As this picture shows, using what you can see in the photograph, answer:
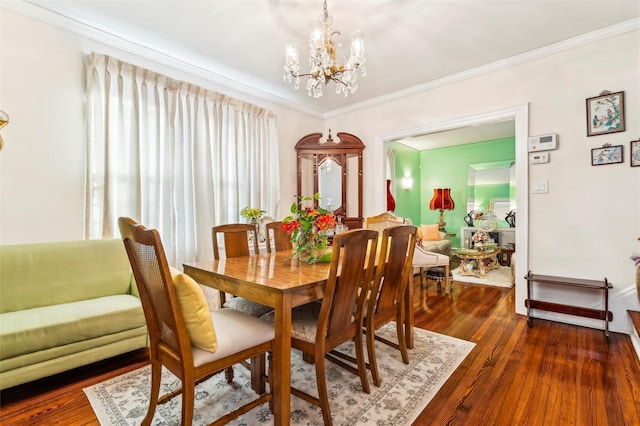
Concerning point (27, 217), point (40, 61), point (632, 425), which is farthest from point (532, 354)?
point (40, 61)

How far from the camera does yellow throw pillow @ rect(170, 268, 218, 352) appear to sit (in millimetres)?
1228

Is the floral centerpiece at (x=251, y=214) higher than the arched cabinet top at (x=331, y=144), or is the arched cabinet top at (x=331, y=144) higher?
the arched cabinet top at (x=331, y=144)

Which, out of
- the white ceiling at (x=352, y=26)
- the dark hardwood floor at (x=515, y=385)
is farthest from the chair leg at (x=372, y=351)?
the white ceiling at (x=352, y=26)

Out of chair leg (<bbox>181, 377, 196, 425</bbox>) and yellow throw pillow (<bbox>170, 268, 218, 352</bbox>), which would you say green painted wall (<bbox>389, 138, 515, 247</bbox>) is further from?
chair leg (<bbox>181, 377, 196, 425</bbox>)

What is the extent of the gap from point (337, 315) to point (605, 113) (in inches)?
120

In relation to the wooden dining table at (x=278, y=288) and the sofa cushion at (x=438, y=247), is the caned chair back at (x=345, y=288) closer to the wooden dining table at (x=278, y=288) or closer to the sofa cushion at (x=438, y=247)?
the wooden dining table at (x=278, y=288)

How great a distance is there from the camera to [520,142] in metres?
3.09

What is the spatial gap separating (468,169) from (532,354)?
5035 mm

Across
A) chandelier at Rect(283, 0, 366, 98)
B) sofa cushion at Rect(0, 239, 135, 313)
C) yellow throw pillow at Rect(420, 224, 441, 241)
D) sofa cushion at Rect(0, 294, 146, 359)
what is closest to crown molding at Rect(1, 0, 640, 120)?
chandelier at Rect(283, 0, 366, 98)

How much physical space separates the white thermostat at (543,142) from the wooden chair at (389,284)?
197cm

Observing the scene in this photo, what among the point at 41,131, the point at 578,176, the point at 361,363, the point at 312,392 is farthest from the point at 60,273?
the point at 578,176

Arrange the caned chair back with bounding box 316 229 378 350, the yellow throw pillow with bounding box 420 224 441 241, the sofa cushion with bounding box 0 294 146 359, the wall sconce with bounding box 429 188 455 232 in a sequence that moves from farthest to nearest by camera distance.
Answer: the wall sconce with bounding box 429 188 455 232, the yellow throw pillow with bounding box 420 224 441 241, the sofa cushion with bounding box 0 294 146 359, the caned chair back with bounding box 316 229 378 350

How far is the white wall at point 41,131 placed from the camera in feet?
7.24

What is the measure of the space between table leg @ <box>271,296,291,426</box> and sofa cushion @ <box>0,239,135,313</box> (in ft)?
5.94
